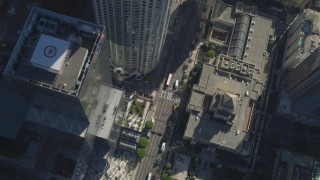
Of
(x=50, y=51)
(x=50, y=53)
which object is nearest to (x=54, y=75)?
(x=50, y=53)

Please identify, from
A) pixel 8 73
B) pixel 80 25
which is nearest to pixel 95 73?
pixel 80 25

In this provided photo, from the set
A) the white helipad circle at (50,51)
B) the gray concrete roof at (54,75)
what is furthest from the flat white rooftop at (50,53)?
the gray concrete roof at (54,75)

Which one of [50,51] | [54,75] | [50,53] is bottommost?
[54,75]

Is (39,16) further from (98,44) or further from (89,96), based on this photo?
(89,96)

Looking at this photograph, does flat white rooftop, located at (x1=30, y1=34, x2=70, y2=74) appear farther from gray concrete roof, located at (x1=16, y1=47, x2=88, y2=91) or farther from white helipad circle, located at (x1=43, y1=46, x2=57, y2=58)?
gray concrete roof, located at (x1=16, y1=47, x2=88, y2=91)

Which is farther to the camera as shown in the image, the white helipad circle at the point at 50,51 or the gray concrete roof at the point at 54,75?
the white helipad circle at the point at 50,51

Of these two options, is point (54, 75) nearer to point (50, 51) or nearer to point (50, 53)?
point (50, 53)

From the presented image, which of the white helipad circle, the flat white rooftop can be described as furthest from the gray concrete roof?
the white helipad circle

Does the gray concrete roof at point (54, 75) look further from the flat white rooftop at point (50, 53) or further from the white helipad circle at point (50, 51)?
the white helipad circle at point (50, 51)
